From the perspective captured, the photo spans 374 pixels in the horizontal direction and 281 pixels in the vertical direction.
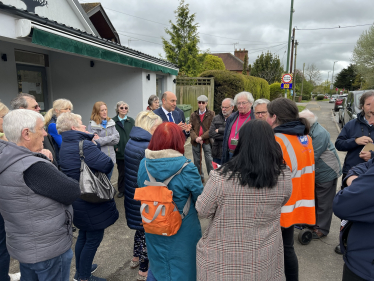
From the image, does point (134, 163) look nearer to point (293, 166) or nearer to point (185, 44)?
point (293, 166)

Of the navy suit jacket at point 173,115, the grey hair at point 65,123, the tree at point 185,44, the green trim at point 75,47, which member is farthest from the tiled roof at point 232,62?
the grey hair at point 65,123

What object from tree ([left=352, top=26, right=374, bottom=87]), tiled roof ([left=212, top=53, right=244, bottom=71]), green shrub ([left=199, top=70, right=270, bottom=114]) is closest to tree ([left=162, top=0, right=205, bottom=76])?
green shrub ([left=199, top=70, right=270, bottom=114])

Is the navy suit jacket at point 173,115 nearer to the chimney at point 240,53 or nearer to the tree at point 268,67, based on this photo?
the tree at point 268,67

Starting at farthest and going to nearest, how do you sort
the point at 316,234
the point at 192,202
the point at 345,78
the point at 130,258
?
the point at 345,78
the point at 316,234
the point at 130,258
the point at 192,202

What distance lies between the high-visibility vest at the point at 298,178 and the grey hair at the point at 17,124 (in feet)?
6.40

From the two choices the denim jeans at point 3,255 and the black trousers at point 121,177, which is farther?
the black trousers at point 121,177

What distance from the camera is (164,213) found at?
1731 mm

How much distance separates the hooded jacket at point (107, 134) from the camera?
167 inches

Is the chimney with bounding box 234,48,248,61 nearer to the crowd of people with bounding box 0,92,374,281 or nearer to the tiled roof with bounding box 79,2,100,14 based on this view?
the tiled roof with bounding box 79,2,100,14

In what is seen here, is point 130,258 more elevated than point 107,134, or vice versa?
point 107,134

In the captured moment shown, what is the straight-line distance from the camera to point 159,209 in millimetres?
1733

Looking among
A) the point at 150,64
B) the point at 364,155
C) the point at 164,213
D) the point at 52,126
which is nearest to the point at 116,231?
the point at 52,126

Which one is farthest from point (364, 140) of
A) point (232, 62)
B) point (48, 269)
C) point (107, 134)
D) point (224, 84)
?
point (232, 62)

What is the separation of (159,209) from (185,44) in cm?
1698
